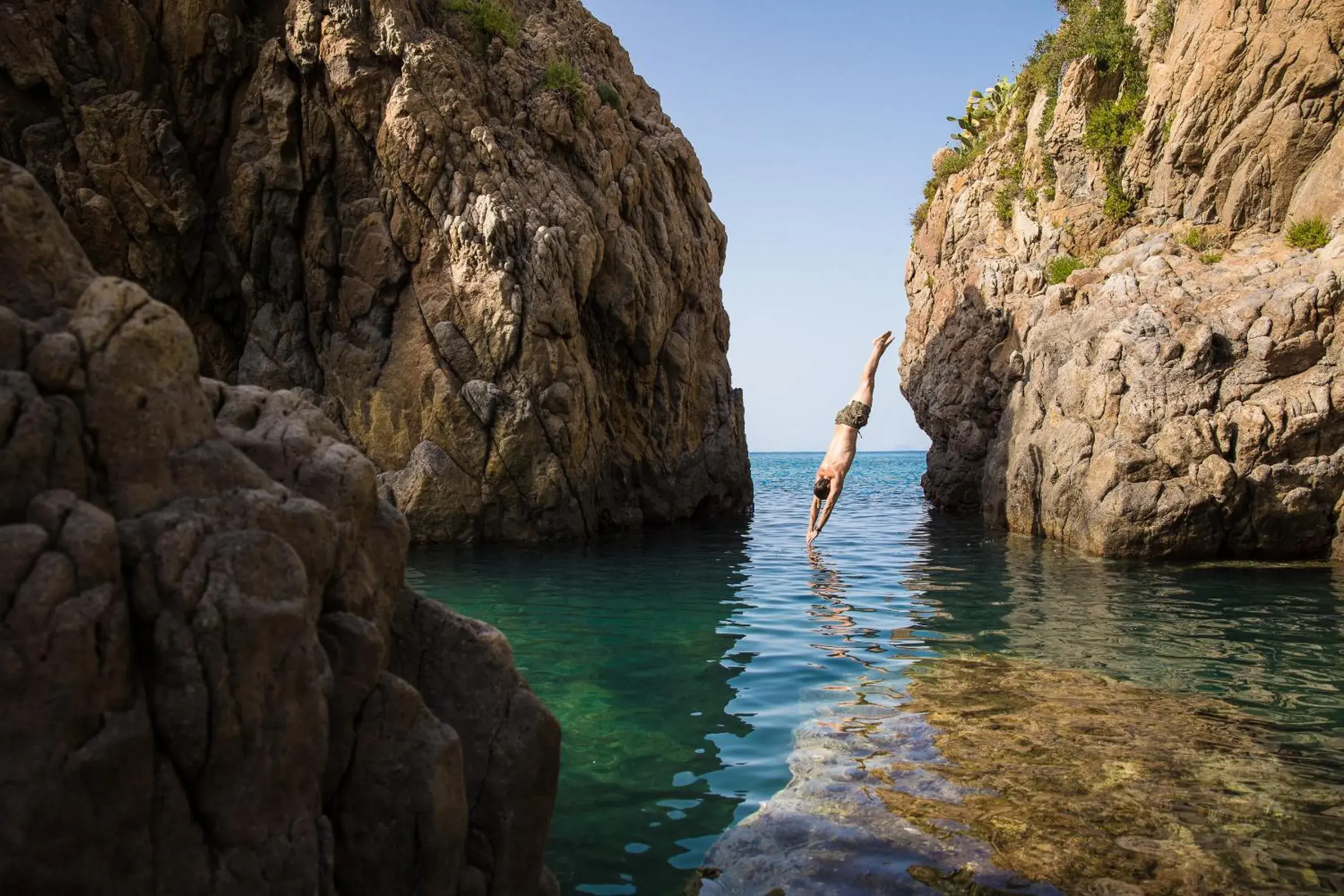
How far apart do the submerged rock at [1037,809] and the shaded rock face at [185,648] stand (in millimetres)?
2085

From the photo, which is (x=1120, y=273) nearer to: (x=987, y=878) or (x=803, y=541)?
(x=803, y=541)

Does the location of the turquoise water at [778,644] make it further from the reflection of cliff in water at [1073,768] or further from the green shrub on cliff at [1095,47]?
the green shrub on cliff at [1095,47]

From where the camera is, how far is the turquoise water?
251 inches

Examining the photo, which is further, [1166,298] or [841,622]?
[1166,298]

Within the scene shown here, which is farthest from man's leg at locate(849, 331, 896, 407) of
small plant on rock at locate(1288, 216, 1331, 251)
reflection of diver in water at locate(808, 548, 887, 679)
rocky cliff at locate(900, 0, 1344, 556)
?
small plant on rock at locate(1288, 216, 1331, 251)

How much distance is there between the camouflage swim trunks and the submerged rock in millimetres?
7346

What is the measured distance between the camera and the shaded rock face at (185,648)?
3049 millimetres

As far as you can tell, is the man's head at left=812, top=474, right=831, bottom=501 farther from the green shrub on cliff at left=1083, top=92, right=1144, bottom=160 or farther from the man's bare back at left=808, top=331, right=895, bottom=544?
the green shrub on cliff at left=1083, top=92, right=1144, bottom=160

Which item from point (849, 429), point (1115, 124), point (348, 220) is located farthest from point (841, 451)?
point (1115, 124)

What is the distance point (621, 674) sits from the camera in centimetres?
951

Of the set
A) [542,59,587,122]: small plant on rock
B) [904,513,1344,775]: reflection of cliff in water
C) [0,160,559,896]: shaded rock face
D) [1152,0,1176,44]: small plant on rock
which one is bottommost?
[904,513,1344,775]: reflection of cliff in water

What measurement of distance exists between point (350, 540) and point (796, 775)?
403 centimetres

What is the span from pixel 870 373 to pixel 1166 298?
9.06 meters

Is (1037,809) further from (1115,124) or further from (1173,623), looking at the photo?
(1115,124)
